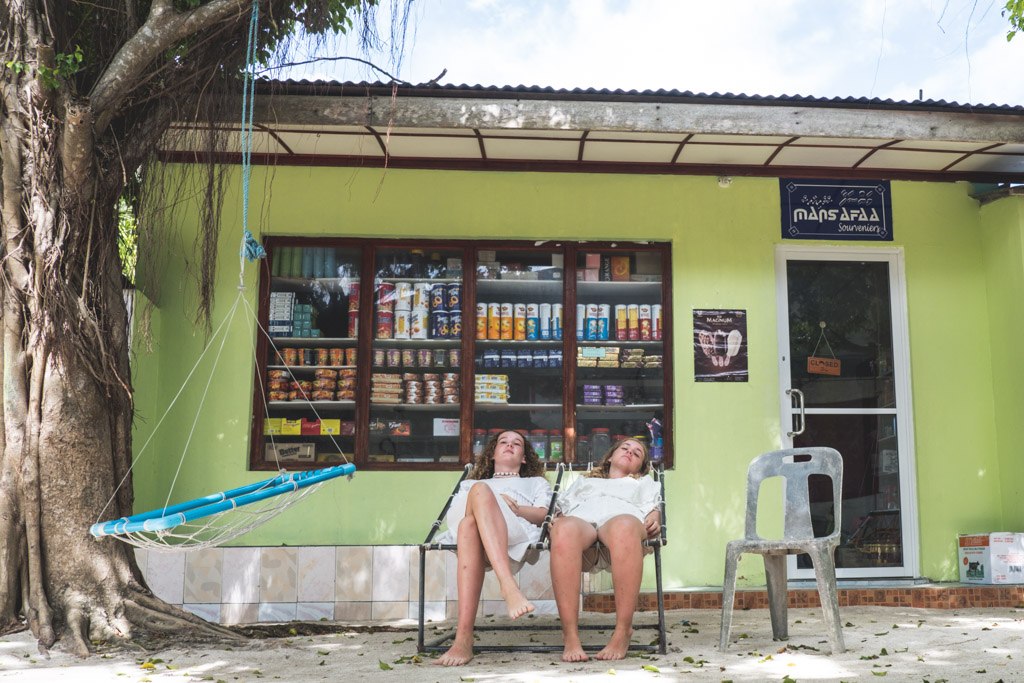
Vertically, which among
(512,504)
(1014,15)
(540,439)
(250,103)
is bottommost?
(512,504)

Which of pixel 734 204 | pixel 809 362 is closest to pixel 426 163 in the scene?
pixel 734 204

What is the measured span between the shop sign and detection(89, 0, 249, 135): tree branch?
3.70 metres

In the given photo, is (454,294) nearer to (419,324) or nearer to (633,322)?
(419,324)

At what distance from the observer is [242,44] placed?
489cm

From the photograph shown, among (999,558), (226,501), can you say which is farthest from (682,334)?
(226,501)

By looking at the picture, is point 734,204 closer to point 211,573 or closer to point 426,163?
point 426,163

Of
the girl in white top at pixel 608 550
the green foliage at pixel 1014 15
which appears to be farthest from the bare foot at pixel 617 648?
the green foliage at pixel 1014 15

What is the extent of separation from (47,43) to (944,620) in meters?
5.38

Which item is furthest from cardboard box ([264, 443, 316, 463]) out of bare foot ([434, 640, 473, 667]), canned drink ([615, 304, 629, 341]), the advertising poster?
Answer: the advertising poster

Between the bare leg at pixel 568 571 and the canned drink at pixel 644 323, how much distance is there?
7.68ft

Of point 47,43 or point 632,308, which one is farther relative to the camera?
point 632,308

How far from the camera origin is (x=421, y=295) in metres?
6.39

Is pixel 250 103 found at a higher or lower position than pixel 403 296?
higher

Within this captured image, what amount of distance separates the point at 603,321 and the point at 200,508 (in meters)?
3.24
